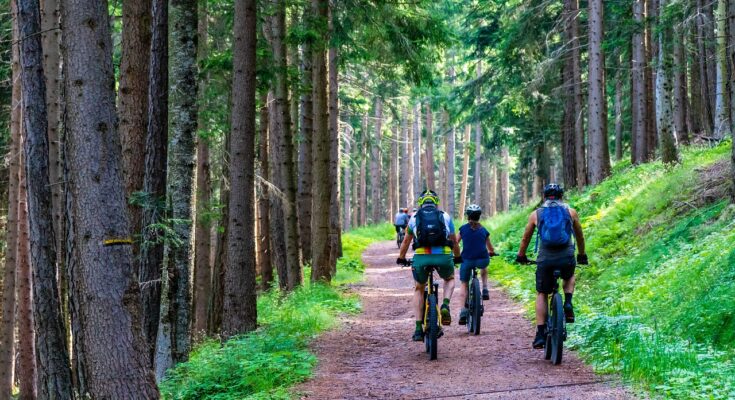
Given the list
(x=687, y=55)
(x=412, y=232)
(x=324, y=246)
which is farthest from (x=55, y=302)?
(x=687, y=55)

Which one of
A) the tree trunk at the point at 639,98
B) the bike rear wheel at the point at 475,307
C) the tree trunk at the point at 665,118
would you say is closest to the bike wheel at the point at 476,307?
the bike rear wheel at the point at 475,307

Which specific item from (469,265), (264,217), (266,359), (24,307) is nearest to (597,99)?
(264,217)

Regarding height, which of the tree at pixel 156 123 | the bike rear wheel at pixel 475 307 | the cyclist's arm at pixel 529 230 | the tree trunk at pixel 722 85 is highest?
the tree trunk at pixel 722 85

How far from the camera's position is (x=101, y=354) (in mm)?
6652

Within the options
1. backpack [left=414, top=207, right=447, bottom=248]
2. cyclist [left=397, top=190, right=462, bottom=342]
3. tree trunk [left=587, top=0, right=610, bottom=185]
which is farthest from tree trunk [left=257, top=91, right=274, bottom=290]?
backpack [left=414, top=207, right=447, bottom=248]

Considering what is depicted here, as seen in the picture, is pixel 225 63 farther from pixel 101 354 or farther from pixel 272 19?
pixel 101 354

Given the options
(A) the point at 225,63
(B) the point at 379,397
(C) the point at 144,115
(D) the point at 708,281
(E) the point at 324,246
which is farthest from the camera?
(E) the point at 324,246

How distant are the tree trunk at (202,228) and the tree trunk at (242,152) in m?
4.01

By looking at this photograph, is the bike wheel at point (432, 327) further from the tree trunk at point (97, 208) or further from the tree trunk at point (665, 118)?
the tree trunk at point (665, 118)

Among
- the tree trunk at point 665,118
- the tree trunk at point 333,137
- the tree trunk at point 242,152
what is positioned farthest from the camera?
the tree trunk at point 333,137

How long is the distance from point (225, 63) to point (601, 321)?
818cm

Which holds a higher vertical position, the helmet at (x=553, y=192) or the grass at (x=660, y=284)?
the helmet at (x=553, y=192)

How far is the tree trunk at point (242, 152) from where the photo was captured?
37.4ft

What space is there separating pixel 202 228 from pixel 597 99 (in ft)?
40.9
